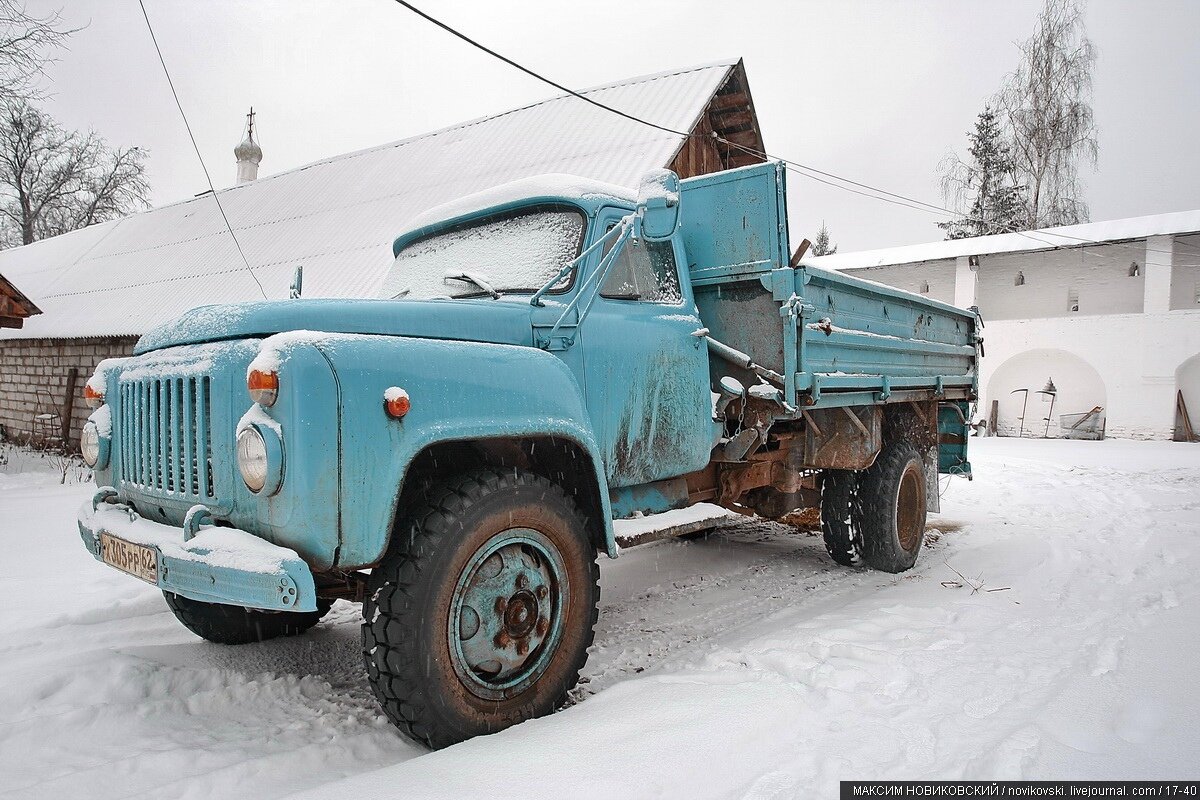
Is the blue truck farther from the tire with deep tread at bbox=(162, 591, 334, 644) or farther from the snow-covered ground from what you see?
the snow-covered ground

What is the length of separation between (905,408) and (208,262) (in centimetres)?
1381

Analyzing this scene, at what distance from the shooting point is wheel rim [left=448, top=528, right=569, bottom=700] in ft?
8.44

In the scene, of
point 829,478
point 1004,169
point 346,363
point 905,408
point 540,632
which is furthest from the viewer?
point 1004,169

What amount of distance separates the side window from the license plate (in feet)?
6.93

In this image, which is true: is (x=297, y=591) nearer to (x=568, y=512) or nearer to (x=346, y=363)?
(x=346, y=363)

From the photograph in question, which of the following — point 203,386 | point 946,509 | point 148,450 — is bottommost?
point 946,509

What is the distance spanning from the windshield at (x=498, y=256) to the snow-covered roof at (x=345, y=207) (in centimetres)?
594

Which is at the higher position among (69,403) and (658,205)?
(658,205)

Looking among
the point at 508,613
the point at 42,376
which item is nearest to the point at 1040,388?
the point at 508,613

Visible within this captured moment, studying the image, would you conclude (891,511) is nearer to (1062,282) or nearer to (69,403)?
(69,403)

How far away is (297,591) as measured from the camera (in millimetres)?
2139

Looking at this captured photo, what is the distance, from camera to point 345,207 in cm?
1373

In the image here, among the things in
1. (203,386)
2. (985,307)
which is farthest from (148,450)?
(985,307)

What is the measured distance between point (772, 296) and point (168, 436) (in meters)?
3.05
